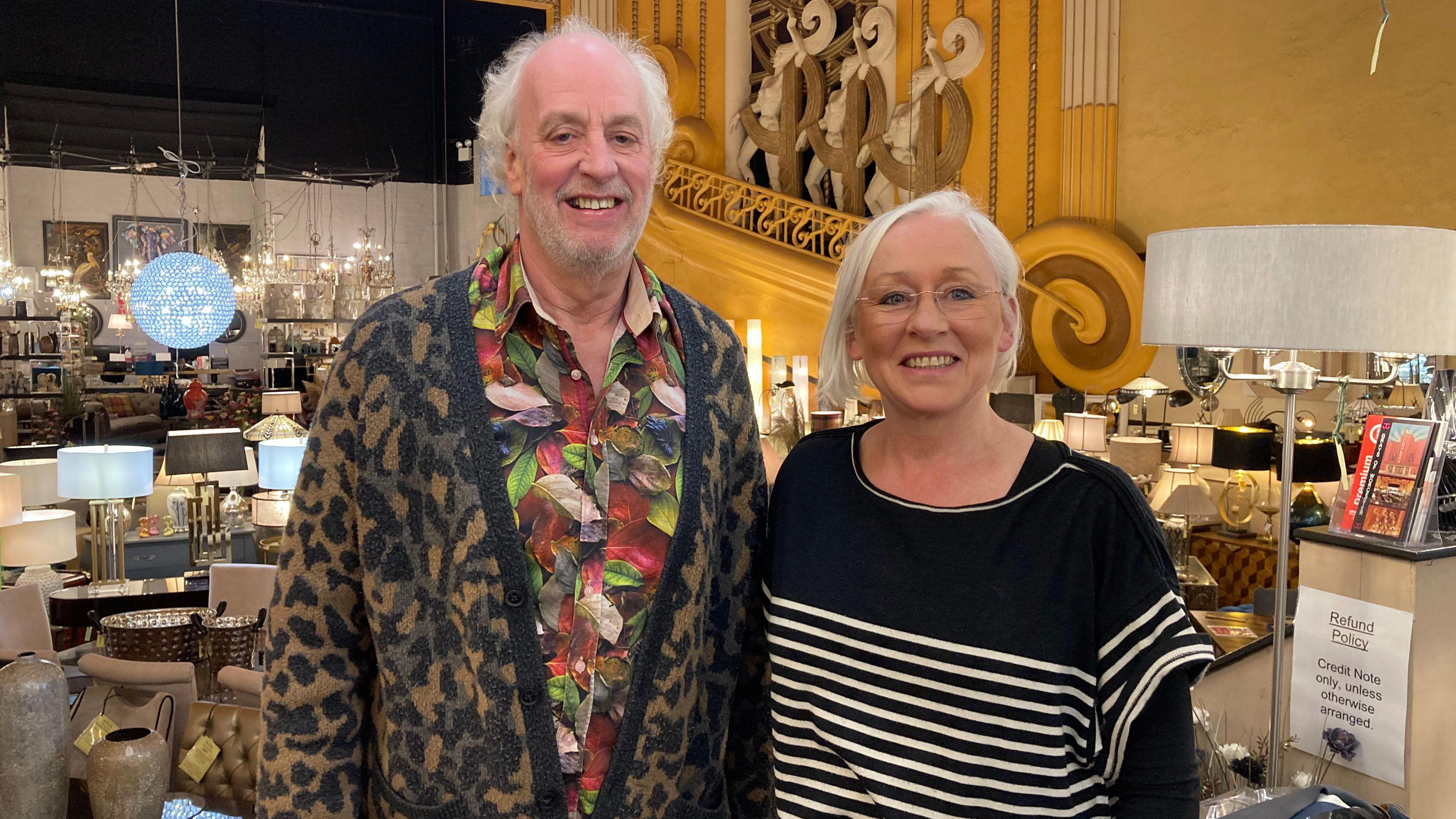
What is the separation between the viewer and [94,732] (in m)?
3.22

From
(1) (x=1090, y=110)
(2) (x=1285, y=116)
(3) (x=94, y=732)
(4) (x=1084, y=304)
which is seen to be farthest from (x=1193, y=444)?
(3) (x=94, y=732)

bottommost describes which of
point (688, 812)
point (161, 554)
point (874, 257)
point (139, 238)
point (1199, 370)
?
point (161, 554)

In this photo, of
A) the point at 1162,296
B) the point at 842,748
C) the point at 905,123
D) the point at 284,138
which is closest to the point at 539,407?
the point at 842,748

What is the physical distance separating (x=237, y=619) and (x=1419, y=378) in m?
6.63

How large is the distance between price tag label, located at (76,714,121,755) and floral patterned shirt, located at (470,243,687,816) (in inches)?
91.6

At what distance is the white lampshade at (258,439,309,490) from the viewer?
6211 mm

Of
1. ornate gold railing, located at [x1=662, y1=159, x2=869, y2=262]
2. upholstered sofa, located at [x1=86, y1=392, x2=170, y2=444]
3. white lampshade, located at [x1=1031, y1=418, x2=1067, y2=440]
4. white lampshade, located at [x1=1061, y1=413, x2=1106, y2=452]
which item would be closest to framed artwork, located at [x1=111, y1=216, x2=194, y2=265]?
upholstered sofa, located at [x1=86, y1=392, x2=170, y2=444]

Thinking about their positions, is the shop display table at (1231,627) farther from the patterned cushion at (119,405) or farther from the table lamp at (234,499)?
the patterned cushion at (119,405)

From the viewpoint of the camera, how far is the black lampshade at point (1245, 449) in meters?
6.61

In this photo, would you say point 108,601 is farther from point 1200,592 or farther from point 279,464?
point 1200,592

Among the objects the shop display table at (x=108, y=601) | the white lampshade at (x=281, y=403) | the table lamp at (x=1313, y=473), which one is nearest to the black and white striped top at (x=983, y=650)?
the table lamp at (x=1313, y=473)

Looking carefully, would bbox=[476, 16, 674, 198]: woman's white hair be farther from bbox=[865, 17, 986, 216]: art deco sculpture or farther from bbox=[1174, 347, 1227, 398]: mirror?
bbox=[865, 17, 986, 216]: art deco sculpture

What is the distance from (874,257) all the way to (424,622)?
844 mm

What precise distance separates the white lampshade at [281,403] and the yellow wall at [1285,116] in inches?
352
